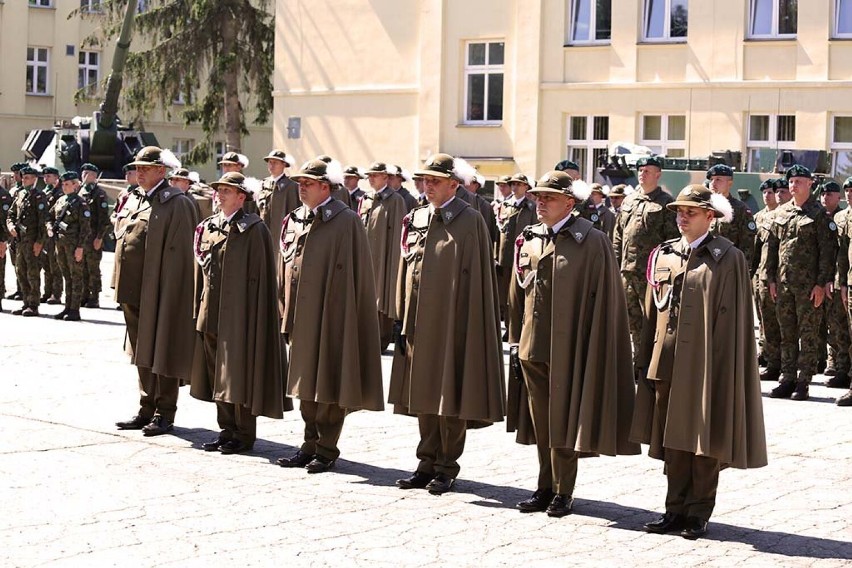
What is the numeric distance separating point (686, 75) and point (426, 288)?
21.4 metres

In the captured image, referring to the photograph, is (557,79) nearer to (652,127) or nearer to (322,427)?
(652,127)

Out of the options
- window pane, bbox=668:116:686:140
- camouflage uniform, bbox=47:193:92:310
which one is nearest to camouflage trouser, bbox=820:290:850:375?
camouflage uniform, bbox=47:193:92:310

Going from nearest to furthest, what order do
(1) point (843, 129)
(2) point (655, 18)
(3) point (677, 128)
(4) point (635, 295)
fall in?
(4) point (635, 295)
(1) point (843, 129)
(3) point (677, 128)
(2) point (655, 18)

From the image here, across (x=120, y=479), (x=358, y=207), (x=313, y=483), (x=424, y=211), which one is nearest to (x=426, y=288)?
(x=424, y=211)

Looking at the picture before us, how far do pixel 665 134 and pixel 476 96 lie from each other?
499 centimetres

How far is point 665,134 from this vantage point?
30.9 metres

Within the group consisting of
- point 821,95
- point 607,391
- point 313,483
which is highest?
point 821,95

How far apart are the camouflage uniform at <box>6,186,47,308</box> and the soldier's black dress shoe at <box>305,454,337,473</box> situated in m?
12.3

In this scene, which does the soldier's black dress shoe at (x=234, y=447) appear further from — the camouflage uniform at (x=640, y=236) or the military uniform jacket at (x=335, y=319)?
the camouflage uniform at (x=640, y=236)

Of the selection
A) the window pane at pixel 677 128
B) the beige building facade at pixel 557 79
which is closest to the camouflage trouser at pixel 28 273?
the beige building facade at pixel 557 79

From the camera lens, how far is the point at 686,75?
1197 inches

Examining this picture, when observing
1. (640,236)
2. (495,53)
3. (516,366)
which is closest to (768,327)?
(640,236)

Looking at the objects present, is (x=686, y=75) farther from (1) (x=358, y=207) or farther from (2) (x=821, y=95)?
(1) (x=358, y=207)

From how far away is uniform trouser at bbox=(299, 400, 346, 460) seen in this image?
34.8 feet
